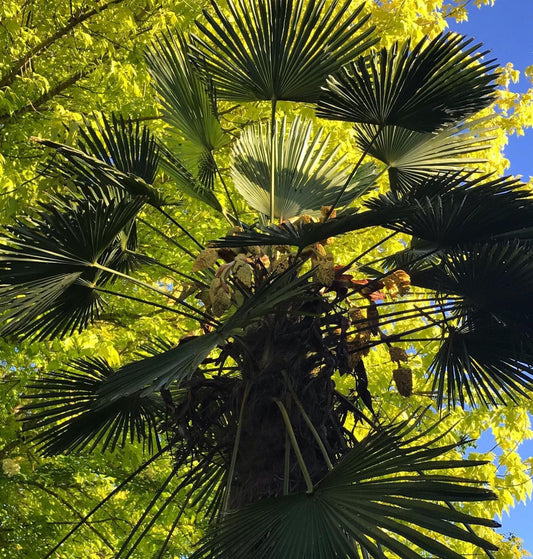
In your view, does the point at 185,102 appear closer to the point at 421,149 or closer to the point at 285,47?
the point at 285,47

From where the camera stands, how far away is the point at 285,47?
10.3ft

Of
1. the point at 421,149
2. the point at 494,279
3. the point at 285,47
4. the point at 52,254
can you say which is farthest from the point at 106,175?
the point at 421,149

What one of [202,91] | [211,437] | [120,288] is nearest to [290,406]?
[211,437]

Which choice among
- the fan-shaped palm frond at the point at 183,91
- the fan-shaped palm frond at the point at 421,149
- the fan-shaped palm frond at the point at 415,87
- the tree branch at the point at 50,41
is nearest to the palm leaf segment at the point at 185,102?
the fan-shaped palm frond at the point at 183,91

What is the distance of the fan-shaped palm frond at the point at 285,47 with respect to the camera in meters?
3.05

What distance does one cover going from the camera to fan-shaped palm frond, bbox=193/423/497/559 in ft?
6.03

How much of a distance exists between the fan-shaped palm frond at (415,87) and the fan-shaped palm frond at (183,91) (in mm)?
715

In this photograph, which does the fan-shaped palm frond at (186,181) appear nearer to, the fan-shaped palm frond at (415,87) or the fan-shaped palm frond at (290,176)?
the fan-shaped palm frond at (290,176)

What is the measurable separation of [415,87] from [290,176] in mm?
1071

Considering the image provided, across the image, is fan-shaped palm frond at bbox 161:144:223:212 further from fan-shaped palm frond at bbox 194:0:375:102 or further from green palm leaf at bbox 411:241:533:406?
green palm leaf at bbox 411:241:533:406

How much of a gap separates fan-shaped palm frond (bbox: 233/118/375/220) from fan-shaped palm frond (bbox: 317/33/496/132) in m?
0.62

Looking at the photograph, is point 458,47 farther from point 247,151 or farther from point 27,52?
point 27,52

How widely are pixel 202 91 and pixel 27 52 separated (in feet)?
9.33

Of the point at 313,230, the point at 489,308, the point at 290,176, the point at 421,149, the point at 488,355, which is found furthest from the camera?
the point at 290,176
